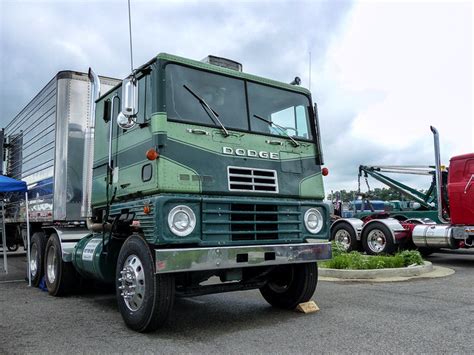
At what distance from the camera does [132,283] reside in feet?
16.4

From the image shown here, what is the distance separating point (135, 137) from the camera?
17.8 feet

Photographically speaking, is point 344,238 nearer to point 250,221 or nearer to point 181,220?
point 250,221

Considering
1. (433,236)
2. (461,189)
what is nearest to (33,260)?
(433,236)

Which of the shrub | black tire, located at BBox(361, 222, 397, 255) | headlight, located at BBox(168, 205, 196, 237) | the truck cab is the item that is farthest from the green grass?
Answer: headlight, located at BBox(168, 205, 196, 237)

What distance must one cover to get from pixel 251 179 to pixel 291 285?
66.6 inches

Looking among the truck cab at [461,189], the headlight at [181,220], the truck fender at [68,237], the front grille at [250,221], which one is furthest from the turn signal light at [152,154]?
the truck cab at [461,189]

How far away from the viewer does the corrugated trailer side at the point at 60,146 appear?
7367mm

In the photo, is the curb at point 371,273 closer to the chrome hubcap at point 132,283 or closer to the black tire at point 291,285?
the black tire at point 291,285

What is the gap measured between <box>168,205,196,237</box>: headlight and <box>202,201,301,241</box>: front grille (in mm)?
155

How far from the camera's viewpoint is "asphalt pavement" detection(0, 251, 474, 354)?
14.5ft

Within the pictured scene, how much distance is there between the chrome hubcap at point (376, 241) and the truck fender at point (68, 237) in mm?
8374

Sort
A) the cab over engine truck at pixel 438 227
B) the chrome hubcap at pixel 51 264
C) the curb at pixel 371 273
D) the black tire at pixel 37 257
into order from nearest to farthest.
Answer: the chrome hubcap at pixel 51 264, the black tire at pixel 37 257, the curb at pixel 371 273, the cab over engine truck at pixel 438 227

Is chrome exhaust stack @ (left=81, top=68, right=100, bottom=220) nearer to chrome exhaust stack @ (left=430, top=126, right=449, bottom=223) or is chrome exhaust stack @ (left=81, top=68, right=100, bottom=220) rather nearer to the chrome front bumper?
the chrome front bumper

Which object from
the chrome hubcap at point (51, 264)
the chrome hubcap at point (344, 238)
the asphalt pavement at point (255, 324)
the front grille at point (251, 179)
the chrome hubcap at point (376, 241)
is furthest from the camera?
the chrome hubcap at point (344, 238)
